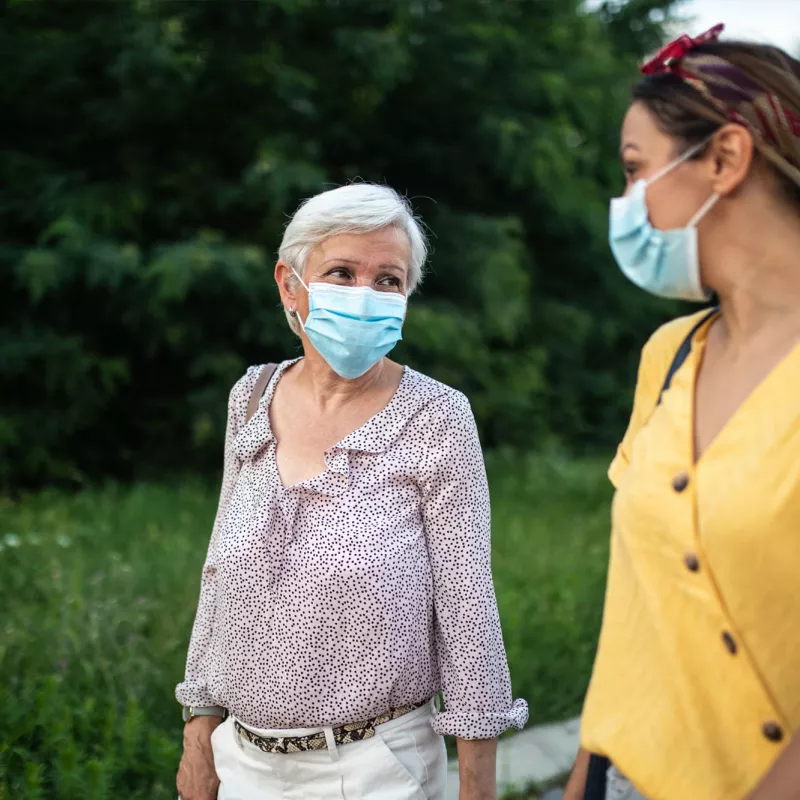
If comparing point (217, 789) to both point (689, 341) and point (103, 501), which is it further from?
point (103, 501)

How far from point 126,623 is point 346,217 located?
123 inches

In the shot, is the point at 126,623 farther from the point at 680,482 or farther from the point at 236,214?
the point at 236,214

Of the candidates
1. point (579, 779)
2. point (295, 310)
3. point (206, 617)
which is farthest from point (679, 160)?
point (206, 617)

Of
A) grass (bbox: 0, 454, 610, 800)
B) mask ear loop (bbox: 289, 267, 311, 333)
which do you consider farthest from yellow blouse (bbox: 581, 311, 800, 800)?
grass (bbox: 0, 454, 610, 800)

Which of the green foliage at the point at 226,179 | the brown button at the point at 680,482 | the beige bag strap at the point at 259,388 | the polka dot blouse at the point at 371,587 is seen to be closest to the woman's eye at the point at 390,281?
the polka dot blouse at the point at 371,587

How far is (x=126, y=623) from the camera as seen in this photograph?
5.08 m

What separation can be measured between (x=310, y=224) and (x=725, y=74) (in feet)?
3.88

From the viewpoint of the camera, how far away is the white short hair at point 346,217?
258 centimetres

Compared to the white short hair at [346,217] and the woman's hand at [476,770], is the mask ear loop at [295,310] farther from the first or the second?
the woman's hand at [476,770]

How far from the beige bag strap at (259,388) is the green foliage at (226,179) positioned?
5.92 m

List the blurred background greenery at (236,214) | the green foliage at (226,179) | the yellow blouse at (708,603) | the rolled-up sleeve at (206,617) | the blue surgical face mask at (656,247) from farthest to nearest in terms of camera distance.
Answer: the green foliage at (226,179)
the blurred background greenery at (236,214)
the rolled-up sleeve at (206,617)
the blue surgical face mask at (656,247)
the yellow blouse at (708,603)

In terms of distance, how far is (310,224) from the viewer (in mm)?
2623

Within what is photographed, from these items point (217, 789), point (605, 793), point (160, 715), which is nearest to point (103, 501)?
point (160, 715)

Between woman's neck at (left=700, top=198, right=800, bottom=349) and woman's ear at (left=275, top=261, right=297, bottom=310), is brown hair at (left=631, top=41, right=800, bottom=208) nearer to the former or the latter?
woman's neck at (left=700, top=198, right=800, bottom=349)
